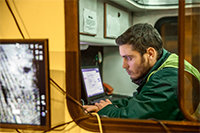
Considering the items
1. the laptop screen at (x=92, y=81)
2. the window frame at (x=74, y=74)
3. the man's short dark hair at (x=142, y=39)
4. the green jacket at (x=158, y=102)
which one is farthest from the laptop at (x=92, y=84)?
the window frame at (x=74, y=74)

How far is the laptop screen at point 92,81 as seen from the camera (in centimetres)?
253

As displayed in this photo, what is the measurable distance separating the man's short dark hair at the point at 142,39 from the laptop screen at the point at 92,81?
100 centimetres

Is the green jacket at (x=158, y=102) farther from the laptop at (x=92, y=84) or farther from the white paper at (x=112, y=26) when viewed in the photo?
the white paper at (x=112, y=26)

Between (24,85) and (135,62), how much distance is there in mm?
900

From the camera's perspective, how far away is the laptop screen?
2531mm

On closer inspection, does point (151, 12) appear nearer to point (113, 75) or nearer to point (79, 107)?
point (113, 75)

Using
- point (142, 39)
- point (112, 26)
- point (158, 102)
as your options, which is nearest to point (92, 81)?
point (112, 26)

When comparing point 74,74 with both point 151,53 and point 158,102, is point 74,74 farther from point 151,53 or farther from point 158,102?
point 151,53

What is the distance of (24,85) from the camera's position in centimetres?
103

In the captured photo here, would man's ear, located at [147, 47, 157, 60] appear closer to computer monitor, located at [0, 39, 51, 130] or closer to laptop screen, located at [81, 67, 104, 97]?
computer monitor, located at [0, 39, 51, 130]

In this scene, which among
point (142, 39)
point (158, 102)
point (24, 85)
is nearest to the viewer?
point (24, 85)

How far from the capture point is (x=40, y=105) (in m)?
1.02

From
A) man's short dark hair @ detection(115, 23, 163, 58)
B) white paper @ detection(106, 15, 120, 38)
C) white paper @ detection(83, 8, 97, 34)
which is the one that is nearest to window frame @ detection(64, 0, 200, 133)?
man's short dark hair @ detection(115, 23, 163, 58)

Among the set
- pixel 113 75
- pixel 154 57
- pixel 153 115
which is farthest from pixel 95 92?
pixel 153 115
